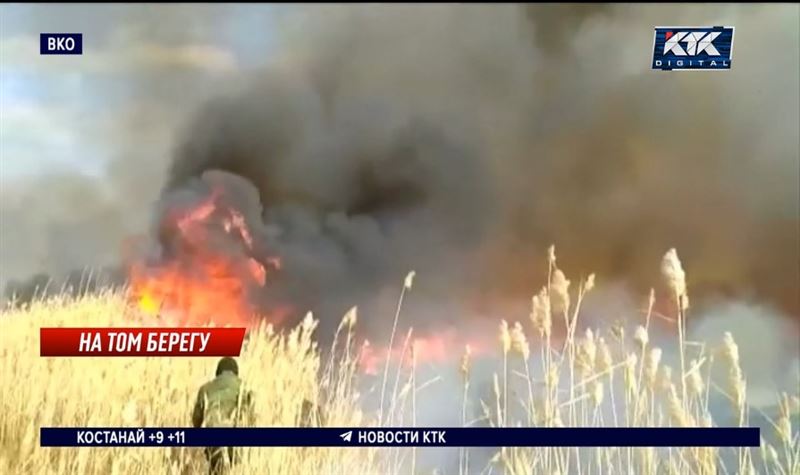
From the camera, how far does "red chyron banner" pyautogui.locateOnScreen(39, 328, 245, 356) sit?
201 centimetres

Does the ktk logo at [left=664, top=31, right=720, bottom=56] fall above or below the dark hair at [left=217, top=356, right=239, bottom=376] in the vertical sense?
above

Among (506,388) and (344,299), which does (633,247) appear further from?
(344,299)

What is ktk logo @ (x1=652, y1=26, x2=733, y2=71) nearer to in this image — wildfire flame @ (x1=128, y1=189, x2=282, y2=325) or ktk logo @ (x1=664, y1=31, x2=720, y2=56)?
ktk logo @ (x1=664, y1=31, x2=720, y2=56)

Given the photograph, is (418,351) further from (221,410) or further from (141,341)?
(141,341)

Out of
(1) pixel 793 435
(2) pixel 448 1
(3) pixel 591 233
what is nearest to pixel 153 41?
(2) pixel 448 1

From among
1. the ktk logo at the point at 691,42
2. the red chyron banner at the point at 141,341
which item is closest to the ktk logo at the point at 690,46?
the ktk logo at the point at 691,42

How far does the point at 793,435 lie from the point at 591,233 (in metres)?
0.69

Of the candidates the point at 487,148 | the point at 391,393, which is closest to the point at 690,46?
the point at 487,148

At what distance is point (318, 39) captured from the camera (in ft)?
6.59

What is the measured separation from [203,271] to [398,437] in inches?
23.7

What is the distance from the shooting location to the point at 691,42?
79.7 inches

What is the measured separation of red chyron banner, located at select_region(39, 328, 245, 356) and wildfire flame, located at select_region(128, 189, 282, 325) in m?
0.03

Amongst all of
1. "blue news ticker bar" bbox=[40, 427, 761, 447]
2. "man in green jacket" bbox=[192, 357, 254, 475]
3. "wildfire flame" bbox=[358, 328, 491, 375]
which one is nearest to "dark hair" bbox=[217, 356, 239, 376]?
"man in green jacket" bbox=[192, 357, 254, 475]

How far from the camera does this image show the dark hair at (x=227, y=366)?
6.66ft
